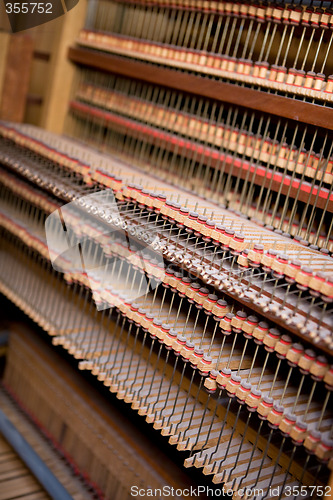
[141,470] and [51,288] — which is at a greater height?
[51,288]

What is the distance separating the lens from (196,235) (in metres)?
2.93

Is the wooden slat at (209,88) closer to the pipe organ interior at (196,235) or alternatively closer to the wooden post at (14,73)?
the pipe organ interior at (196,235)

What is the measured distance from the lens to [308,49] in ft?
10.9

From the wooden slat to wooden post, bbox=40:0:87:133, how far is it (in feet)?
0.34

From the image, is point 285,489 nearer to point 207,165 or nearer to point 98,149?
point 207,165

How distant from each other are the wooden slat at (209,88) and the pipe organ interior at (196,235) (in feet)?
0.04

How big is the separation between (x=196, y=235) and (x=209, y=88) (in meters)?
1.25

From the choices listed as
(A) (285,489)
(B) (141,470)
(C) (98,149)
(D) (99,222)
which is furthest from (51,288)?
(A) (285,489)

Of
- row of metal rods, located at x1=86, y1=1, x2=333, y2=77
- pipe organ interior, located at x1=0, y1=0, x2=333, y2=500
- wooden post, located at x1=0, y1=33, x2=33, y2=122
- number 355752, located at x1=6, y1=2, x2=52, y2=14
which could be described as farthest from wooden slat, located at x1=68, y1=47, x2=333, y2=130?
number 355752, located at x1=6, y1=2, x2=52, y2=14

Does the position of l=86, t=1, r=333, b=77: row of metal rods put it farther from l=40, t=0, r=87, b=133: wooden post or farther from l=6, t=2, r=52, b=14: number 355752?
l=6, t=2, r=52, b=14: number 355752

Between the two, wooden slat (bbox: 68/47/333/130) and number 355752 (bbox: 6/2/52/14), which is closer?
wooden slat (bbox: 68/47/333/130)

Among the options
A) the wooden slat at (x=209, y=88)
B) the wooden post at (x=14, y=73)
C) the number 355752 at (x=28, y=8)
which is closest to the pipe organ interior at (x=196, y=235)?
the wooden slat at (x=209, y=88)

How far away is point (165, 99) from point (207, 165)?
0.79 meters

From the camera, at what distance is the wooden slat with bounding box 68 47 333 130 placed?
311 cm
